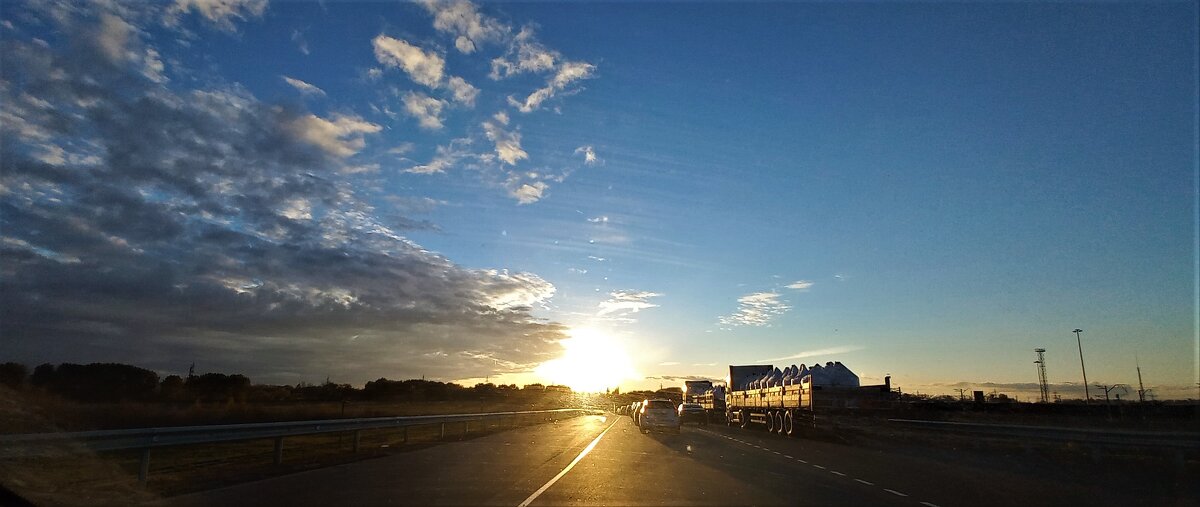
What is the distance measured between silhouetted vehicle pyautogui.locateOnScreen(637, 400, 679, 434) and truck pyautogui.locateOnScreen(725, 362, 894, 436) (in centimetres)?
543

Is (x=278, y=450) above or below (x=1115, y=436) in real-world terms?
below

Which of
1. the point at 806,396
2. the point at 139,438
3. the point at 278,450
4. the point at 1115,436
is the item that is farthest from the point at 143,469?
the point at 806,396

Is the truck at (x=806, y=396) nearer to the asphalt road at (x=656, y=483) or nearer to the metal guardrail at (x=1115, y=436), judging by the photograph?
the metal guardrail at (x=1115, y=436)

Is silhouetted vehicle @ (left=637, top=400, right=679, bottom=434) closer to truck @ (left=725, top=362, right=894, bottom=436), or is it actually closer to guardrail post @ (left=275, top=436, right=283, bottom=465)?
truck @ (left=725, top=362, right=894, bottom=436)

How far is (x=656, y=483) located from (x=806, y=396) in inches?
812

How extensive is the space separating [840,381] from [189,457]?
26904mm

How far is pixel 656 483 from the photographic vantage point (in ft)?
46.8

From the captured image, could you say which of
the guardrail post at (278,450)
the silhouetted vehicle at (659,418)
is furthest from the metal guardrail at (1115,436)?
the guardrail post at (278,450)

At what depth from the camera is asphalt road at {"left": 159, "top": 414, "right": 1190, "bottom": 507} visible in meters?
11.6

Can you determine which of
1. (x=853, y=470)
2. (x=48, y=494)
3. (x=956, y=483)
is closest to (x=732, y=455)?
(x=853, y=470)

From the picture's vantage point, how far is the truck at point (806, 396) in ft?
105

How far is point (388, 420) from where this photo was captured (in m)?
25.2

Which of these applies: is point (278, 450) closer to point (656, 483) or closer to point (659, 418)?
point (656, 483)

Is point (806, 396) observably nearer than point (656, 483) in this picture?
No
